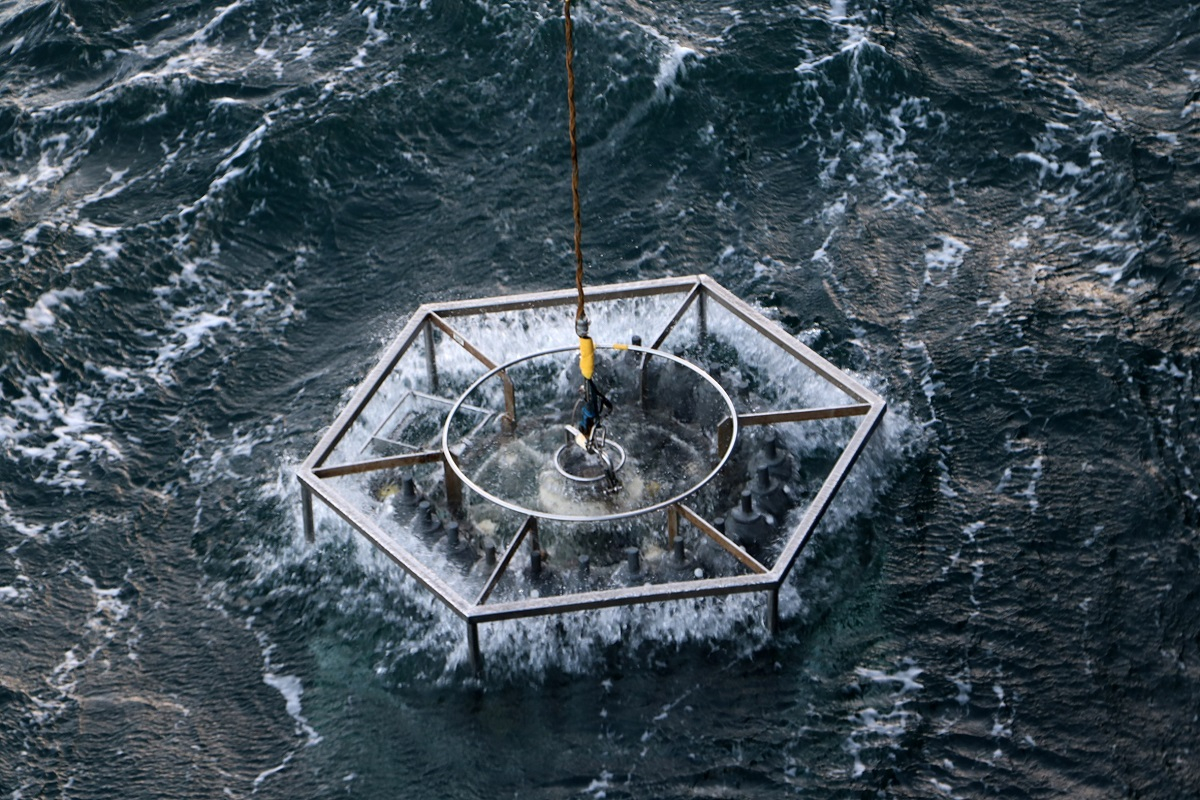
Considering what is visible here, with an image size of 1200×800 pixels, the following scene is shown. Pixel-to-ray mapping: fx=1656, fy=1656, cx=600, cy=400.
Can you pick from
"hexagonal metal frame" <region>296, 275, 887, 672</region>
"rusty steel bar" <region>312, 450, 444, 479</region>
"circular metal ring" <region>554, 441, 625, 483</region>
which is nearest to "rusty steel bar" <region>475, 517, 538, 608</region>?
"hexagonal metal frame" <region>296, 275, 887, 672</region>

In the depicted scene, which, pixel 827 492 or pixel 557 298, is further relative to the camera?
pixel 557 298

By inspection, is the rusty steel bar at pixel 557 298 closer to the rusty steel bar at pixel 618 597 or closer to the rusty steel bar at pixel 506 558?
the rusty steel bar at pixel 506 558

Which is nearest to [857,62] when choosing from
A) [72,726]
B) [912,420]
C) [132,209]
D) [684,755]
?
[912,420]

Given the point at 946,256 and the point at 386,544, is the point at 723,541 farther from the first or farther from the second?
the point at 946,256

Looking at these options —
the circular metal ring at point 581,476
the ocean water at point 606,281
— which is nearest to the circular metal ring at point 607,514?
the circular metal ring at point 581,476

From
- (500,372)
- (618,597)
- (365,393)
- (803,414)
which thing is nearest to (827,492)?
(803,414)

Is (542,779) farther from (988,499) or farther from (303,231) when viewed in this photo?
(303,231)
